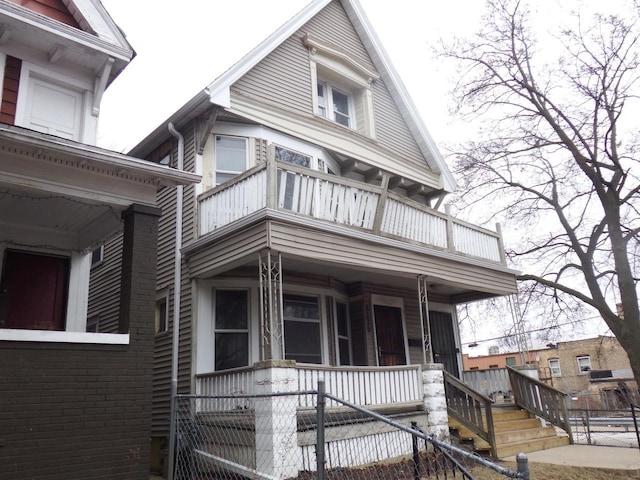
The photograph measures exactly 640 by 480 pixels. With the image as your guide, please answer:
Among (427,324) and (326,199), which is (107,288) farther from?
(427,324)

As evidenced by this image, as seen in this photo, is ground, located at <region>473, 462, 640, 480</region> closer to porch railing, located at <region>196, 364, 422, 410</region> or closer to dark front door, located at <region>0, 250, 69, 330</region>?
porch railing, located at <region>196, 364, 422, 410</region>

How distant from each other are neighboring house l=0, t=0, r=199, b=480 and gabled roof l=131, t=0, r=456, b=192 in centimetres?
184

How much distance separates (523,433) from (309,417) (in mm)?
4955

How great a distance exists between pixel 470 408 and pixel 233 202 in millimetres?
5869

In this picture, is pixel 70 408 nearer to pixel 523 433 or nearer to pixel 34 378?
pixel 34 378

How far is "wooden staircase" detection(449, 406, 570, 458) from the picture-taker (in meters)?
10.2

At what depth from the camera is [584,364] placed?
141 feet

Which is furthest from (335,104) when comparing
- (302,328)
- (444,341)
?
(444,341)

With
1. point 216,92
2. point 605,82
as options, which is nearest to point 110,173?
point 216,92

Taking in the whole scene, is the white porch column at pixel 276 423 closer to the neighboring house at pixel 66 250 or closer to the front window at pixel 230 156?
the neighboring house at pixel 66 250

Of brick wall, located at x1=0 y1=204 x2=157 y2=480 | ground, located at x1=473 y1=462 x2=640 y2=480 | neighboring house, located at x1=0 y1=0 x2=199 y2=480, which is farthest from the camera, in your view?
ground, located at x1=473 y1=462 x2=640 y2=480

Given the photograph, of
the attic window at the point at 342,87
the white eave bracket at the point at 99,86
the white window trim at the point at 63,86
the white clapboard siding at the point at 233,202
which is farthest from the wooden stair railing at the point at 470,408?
the white eave bracket at the point at 99,86

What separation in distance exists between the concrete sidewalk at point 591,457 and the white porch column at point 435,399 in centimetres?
124

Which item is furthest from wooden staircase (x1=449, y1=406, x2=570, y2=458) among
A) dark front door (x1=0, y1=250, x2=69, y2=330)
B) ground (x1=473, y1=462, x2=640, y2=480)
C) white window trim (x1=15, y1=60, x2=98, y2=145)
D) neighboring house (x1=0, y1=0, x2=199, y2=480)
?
white window trim (x1=15, y1=60, x2=98, y2=145)
